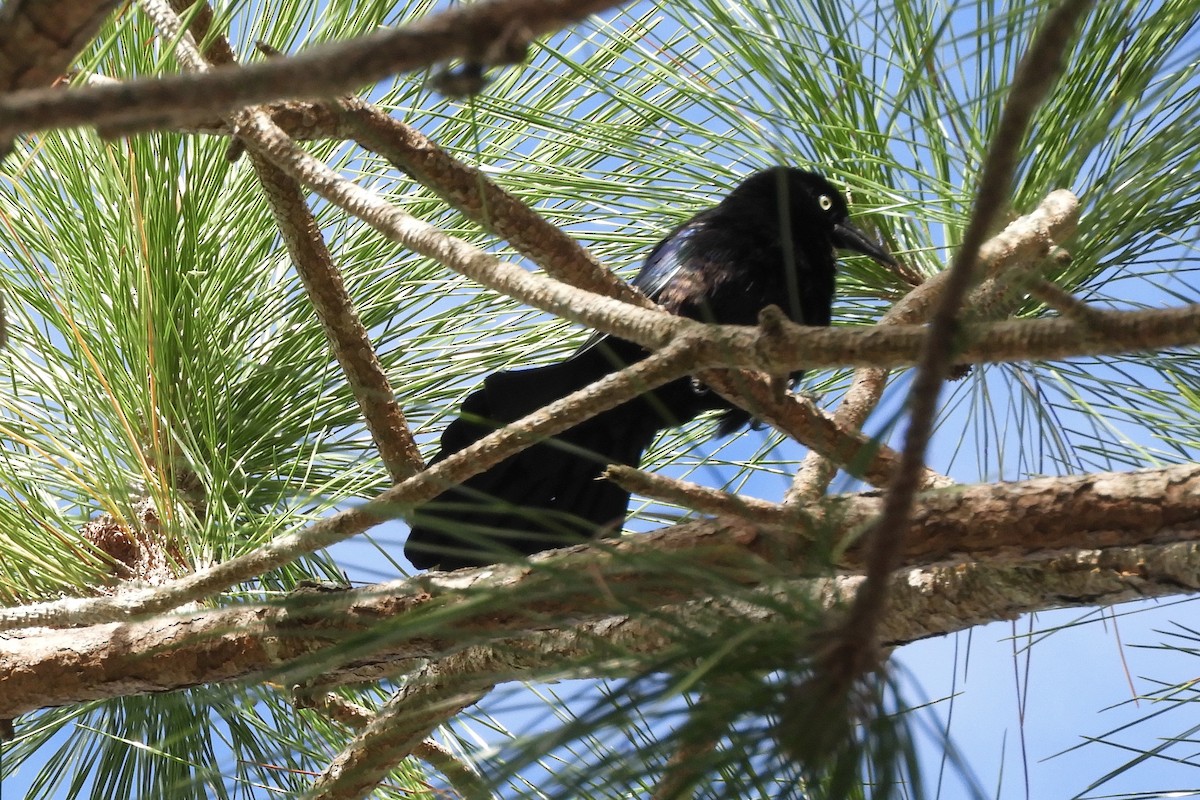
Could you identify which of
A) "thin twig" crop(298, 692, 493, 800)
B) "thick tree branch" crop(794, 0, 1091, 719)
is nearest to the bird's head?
"thin twig" crop(298, 692, 493, 800)

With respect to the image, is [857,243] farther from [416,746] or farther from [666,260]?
[416,746]

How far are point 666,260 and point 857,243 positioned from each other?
0.25 meters

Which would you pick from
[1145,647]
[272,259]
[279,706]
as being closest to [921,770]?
[1145,647]

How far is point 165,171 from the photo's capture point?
1362 mm

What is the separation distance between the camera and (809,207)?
1.68 metres

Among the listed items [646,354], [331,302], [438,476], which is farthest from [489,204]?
[646,354]

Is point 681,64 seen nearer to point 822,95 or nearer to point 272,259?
point 822,95

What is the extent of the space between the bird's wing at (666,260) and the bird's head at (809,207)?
0.07 m

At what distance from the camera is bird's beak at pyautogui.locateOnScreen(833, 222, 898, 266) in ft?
5.19

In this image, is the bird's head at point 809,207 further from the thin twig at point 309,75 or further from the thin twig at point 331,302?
the thin twig at point 309,75

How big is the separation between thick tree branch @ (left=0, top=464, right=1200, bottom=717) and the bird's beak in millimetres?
803

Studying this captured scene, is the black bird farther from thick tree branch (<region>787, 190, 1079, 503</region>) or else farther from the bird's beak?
thick tree branch (<region>787, 190, 1079, 503</region>)

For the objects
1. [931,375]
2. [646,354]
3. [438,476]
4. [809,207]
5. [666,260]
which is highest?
[809,207]

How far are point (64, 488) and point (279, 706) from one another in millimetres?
408
